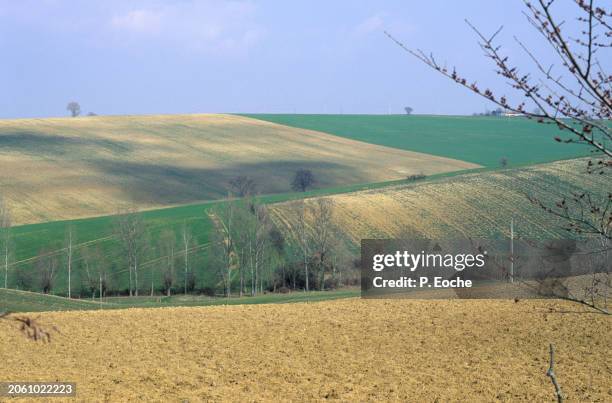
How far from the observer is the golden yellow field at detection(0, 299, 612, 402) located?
44.5 ft

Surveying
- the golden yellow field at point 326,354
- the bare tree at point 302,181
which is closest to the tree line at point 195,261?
the bare tree at point 302,181

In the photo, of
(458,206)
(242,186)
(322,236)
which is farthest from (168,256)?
(242,186)

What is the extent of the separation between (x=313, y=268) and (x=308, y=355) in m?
31.8

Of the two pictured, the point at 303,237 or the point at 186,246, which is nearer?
the point at 303,237

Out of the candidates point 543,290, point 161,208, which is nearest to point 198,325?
point 543,290

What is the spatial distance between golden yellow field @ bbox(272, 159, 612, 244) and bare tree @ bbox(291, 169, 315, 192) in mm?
11074

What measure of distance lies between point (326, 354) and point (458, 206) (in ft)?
146

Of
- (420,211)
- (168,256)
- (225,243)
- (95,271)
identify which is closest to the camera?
(95,271)

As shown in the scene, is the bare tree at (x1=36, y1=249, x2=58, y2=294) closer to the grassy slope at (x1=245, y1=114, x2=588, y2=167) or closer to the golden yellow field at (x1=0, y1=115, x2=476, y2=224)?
the golden yellow field at (x1=0, y1=115, x2=476, y2=224)

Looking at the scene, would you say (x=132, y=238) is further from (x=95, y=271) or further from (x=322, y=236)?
(x=322, y=236)

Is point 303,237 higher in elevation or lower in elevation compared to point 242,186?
lower

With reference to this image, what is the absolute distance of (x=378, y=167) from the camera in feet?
290

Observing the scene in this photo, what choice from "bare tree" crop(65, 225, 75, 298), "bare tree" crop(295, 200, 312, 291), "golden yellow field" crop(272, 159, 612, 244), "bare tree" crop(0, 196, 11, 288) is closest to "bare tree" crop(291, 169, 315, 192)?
"golden yellow field" crop(272, 159, 612, 244)

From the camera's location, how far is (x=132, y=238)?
50.2 m
